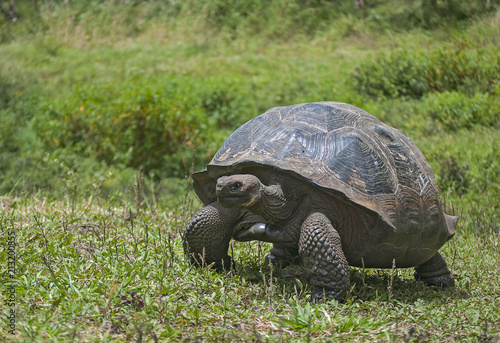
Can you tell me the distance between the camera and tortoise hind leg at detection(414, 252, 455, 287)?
3.53 m

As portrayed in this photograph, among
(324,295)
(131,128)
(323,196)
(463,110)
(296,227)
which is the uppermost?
(323,196)

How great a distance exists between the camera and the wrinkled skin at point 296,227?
287 centimetres

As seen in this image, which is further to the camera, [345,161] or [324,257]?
[345,161]

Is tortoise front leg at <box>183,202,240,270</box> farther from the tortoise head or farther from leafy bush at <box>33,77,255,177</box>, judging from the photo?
leafy bush at <box>33,77,255,177</box>

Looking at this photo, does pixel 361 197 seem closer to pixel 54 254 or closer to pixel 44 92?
pixel 54 254

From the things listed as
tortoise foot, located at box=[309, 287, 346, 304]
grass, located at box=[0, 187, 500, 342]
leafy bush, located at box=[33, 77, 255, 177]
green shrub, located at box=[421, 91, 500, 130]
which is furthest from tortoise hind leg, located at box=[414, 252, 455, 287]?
green shrub, located at box=[421, 91, 500, 130]

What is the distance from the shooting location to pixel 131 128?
26.2ft

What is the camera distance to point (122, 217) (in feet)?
14.1

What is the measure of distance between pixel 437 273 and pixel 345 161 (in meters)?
1.21

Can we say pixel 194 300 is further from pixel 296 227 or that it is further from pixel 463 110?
pixel 463 110

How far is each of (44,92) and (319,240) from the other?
9.03 meters

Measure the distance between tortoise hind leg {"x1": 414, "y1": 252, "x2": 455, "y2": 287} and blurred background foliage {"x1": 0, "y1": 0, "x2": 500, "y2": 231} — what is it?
184cm

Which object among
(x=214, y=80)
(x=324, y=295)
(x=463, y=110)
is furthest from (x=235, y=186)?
(x=214, y=80)

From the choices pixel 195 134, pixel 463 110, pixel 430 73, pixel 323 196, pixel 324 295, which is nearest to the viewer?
pixel 324 295
